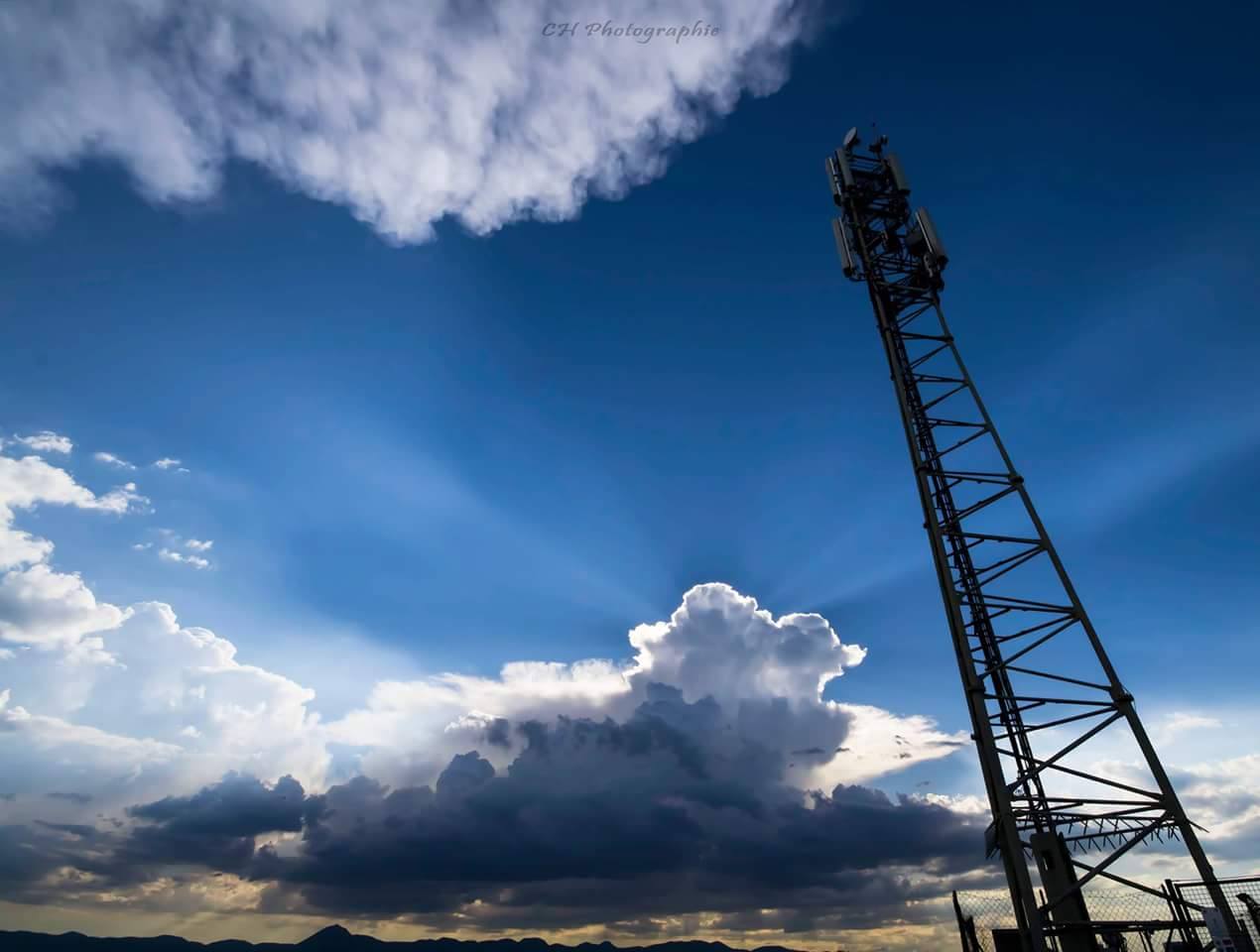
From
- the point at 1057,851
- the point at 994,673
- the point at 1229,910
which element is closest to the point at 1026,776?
the point at 1057,851

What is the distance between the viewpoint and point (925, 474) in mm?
26422

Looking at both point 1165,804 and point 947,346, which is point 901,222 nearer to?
point 947,346

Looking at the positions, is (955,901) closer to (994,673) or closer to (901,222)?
(994,673)

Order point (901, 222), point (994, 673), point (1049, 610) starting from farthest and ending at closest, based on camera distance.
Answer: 1. point (901, 222)
2. point (994, 673)
3. point (1049, 610)

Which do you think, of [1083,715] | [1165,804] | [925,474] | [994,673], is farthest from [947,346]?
→ [1165,804]

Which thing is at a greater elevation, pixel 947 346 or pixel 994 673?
pixel 947 346

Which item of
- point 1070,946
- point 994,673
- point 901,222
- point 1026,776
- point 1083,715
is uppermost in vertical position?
point 901,222

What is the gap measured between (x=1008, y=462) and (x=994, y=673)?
752 centimetres

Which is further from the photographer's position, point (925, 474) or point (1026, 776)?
point (925, 474)

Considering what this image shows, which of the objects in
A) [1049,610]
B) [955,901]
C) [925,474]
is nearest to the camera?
[955,901]

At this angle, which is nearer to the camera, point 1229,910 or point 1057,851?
point 1229,910

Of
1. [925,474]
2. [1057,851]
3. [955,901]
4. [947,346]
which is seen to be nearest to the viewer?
[955,901]

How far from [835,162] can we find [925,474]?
17386 millimetres

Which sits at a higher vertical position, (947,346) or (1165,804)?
(947,346)
